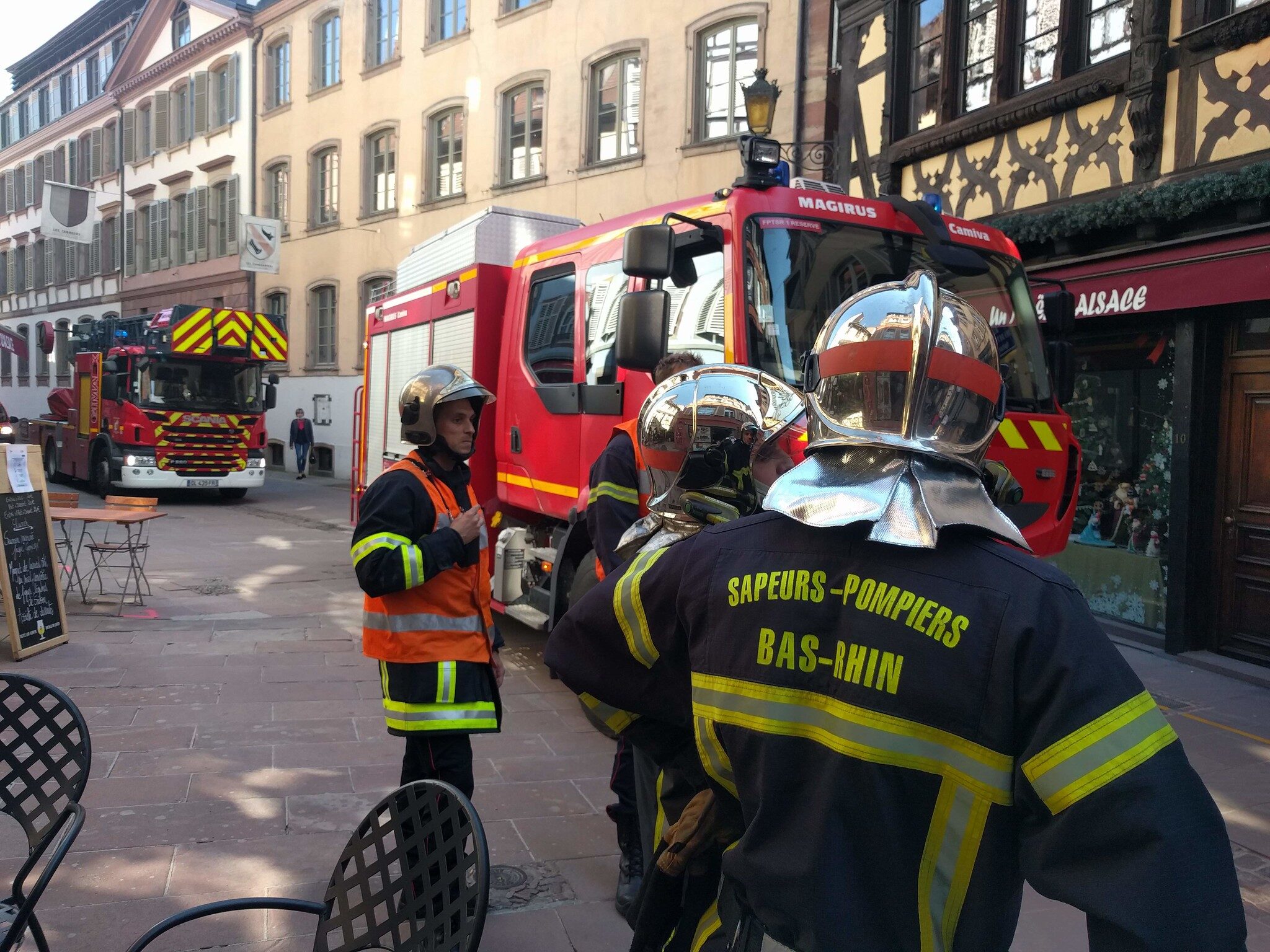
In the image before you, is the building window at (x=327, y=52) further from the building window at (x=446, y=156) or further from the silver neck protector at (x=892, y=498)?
the silver neck protector at (x=892, y=498)

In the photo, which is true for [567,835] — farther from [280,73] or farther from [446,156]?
[280,73]

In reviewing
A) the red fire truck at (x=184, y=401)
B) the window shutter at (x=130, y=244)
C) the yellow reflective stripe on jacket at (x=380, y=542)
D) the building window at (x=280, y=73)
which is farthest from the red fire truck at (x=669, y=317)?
the window shutter at (x=130, y=244)

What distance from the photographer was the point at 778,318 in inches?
193

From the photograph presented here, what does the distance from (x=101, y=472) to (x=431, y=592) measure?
57.4 feet

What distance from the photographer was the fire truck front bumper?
1736cm

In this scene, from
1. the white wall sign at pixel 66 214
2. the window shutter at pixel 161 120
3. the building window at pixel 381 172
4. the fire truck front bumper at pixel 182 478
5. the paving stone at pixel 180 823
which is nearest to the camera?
the paving stone at pixel 180 823

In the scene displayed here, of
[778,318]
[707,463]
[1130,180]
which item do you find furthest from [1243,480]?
[707,463]

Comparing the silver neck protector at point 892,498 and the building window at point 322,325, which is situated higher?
the building window at point 322,325

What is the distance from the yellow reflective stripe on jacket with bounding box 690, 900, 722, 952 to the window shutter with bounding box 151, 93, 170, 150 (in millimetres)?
35483

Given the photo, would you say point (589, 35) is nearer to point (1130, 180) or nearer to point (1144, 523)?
point (1130, 180)

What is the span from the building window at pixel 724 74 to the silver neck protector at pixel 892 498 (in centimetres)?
1453

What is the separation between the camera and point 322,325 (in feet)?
84.7

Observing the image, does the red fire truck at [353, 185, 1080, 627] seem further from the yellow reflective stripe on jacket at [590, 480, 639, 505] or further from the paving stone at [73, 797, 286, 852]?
the paving stone at [73, 797, 286, 852]

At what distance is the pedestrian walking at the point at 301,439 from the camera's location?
2425 centimetres
